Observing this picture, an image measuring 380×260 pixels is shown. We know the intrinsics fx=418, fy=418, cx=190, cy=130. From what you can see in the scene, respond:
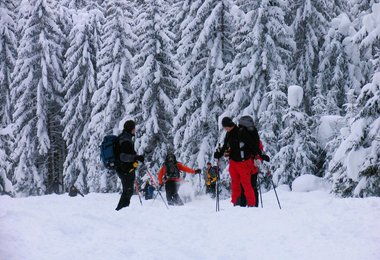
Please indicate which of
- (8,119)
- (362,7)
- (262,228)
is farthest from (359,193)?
(8,119)

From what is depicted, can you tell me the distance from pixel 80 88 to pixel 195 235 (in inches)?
1072

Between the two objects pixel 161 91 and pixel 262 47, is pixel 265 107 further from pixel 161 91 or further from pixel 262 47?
pixel 161 91

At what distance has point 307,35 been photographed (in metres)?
24.4

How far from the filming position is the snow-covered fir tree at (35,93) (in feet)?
97.5

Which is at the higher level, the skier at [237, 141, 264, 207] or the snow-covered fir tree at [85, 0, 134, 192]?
the snow-covered fir tree at [85, 0, 134, 192]

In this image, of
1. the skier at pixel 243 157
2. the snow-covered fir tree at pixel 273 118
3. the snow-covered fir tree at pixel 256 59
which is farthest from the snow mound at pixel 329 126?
the skier at pixel 243 157

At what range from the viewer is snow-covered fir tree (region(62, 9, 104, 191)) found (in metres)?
30.0

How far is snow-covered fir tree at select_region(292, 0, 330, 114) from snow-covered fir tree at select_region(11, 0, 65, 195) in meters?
17.3

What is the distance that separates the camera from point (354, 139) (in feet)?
36.0

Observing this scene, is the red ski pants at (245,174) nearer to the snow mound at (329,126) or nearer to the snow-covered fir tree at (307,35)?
the snow mound at (329,126)

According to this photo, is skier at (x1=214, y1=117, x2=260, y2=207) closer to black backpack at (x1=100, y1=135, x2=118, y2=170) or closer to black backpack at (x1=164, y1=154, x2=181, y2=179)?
black backpack at (x1=100, y1=135, x2=118, y2=170)

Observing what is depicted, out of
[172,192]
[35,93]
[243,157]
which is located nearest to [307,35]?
[172,192]

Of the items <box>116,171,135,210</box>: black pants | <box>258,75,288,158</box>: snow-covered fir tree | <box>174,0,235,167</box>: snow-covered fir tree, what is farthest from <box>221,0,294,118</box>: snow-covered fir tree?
<box>116,171,135,210</box>: black pants

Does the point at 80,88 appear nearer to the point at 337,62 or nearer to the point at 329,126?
the point at 337,62
